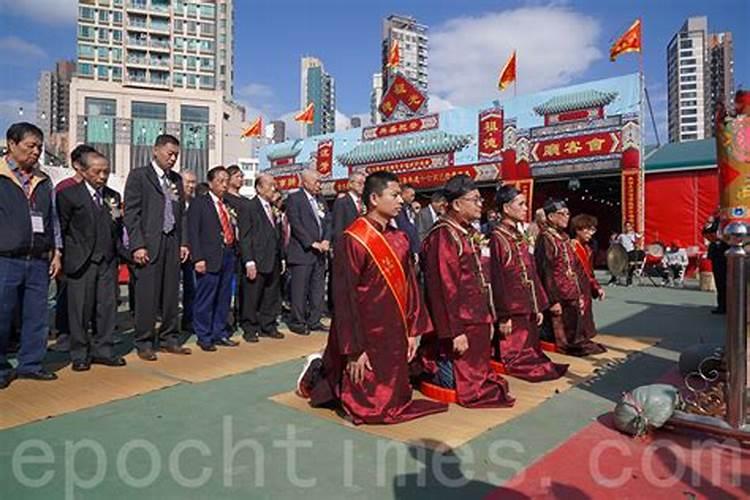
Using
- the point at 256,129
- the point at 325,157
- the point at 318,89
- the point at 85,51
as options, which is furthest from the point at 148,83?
the point at 325,157

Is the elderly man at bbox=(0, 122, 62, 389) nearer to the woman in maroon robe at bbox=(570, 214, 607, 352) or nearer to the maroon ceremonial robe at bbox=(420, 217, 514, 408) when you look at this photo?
the maroon ceremonial robe at bbox=(420, 217, 514, 408)

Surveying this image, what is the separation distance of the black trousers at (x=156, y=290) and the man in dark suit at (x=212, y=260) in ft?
1.02

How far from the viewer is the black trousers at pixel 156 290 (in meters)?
4.39

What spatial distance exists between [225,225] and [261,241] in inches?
16.7

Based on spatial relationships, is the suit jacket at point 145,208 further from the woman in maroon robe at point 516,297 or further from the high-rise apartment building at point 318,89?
the high-rise apartment building at point 318,89

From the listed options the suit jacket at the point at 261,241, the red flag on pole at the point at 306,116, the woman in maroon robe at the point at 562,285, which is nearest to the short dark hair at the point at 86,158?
the suit jacket at the point at 261,241

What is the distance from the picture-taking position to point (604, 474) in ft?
7.93

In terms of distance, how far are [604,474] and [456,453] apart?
0.65 m

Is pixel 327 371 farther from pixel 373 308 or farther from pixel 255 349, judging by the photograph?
pixel 255 349

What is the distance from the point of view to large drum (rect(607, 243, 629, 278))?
12.1 m

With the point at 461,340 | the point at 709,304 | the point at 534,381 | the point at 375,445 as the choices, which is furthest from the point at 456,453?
the point at 709,304

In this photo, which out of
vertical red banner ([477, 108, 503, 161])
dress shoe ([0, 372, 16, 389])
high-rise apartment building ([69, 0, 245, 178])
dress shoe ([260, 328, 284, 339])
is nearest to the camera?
dress shoe ([0, 372, 16, 389])

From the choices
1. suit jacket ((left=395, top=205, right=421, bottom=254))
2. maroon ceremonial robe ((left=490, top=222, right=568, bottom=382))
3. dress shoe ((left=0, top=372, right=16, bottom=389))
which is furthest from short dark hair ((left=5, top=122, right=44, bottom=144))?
suit jacket ((left=395, top=205, right=421, bottom=254))

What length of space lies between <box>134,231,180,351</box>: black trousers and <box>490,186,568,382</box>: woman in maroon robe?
256cm
